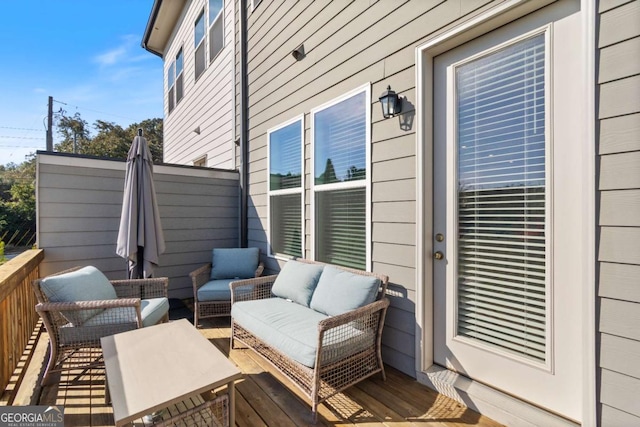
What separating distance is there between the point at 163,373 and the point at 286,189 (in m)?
2.62

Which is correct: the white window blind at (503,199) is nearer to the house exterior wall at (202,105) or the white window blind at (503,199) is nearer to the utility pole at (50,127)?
the house exterior wall at (202,105)

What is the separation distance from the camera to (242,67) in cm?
481

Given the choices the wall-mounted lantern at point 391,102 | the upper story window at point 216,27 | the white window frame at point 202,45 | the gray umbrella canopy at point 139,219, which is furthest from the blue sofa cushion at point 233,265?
the white window frame at point 202,45

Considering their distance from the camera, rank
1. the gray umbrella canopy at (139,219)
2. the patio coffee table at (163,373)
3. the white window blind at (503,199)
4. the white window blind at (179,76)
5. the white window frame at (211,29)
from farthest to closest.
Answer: the white window blind at (179,76) < the white window frame at (211,29) < the gray umbrella canopy at (139,219) < the white window blind at (503,199) < the patio coffee table at (163,373)

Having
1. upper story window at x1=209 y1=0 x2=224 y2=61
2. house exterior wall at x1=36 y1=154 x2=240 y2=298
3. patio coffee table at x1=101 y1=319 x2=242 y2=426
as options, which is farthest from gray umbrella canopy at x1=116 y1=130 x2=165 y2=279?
upper story window at x1=209 y1=0 x2=224 y2=61

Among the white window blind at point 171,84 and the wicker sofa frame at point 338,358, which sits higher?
the white window blind at point 171,84

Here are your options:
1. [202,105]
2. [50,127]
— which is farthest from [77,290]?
[50,127]

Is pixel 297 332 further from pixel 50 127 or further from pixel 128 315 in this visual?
pixel 50 127

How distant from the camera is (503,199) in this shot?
2.00m

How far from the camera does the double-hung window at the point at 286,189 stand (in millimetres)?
3719

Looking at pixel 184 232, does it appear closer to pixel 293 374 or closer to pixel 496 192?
pixel 293 374

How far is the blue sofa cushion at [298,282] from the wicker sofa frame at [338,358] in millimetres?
452

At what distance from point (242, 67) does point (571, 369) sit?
515cm

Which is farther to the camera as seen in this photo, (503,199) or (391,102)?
(391,102)
